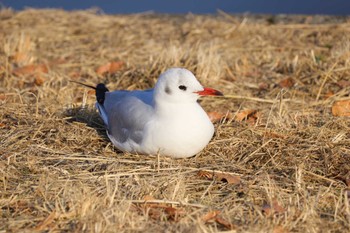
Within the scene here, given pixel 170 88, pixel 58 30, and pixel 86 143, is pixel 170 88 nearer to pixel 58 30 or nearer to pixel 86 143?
pixel 86 143

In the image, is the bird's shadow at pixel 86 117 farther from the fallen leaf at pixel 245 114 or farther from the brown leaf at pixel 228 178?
the brown leaf at pixel 228 178

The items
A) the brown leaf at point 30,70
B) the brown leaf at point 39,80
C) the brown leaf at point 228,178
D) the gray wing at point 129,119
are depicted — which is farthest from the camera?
the brown leaf at point 30,70

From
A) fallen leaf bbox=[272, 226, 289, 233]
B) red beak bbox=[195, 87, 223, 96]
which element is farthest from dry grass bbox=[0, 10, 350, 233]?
red beak bbox=[195, 87, 223, 96]

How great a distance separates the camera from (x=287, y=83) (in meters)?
7.40

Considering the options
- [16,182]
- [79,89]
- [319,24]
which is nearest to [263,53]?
[319,24]

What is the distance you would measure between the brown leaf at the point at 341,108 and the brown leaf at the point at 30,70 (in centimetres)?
344

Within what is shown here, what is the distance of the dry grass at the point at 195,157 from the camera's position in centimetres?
406

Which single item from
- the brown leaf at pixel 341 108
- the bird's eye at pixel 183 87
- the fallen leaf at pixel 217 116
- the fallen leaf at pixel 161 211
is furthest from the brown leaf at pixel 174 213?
the brown leaf at pixel 341 108

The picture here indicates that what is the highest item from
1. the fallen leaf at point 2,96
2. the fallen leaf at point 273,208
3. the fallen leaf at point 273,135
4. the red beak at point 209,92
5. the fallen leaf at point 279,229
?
→ the red beak at point 209,92

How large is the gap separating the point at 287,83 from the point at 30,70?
2.93 metres

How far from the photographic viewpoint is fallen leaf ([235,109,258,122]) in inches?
243

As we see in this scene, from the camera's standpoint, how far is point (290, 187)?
15.2 feet

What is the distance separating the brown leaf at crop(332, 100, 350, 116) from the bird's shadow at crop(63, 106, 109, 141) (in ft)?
6.87

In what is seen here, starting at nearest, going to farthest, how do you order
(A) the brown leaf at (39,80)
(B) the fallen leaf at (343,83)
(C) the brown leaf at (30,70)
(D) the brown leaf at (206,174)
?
(D) the brown leaf at (206,174) → (B) the fallen leaf at (343,83) → (A) the brown leaf at (39,80) → (C) the brown leaf at (30,70)
